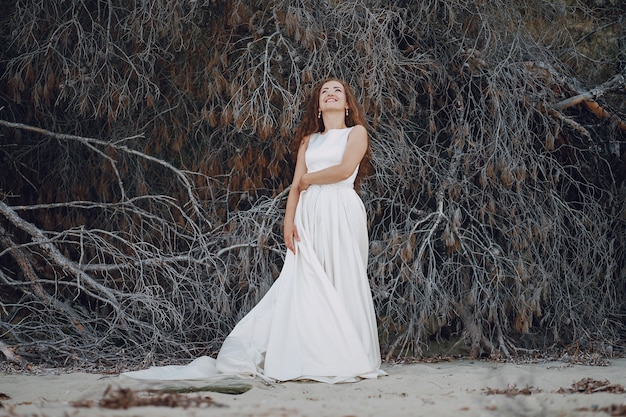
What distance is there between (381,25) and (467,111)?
96 cm

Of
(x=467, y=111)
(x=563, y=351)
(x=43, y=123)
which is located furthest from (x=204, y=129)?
(x=563, y=351)

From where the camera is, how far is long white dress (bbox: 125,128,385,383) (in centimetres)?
491

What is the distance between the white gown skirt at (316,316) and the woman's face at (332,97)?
48 centimetres

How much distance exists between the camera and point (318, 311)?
500cm

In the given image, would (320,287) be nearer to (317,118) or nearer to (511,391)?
(317,118)

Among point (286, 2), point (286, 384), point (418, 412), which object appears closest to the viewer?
point (418, 412)

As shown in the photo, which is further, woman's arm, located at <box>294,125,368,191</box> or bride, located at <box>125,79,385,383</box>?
woman's arm, located at <box>294,125,368,191</box>

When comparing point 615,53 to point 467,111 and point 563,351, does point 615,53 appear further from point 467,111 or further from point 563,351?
point 563,351

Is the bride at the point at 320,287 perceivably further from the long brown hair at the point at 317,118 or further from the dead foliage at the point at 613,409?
the dead foliage at the point at 613,409

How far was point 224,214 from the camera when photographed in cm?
666

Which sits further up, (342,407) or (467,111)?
(467,111)

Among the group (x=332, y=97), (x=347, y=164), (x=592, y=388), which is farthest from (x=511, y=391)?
(x=332, y=97)

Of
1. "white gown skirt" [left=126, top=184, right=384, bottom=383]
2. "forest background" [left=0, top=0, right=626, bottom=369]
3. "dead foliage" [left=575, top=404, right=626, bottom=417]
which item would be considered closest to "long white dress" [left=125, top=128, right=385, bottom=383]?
"white gown skirt" [left=126, top=184, right=384, bottom=383]

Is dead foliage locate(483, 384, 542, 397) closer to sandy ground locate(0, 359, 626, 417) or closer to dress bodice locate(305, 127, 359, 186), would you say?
sandy ground locate(0, 359, 626, 417)
